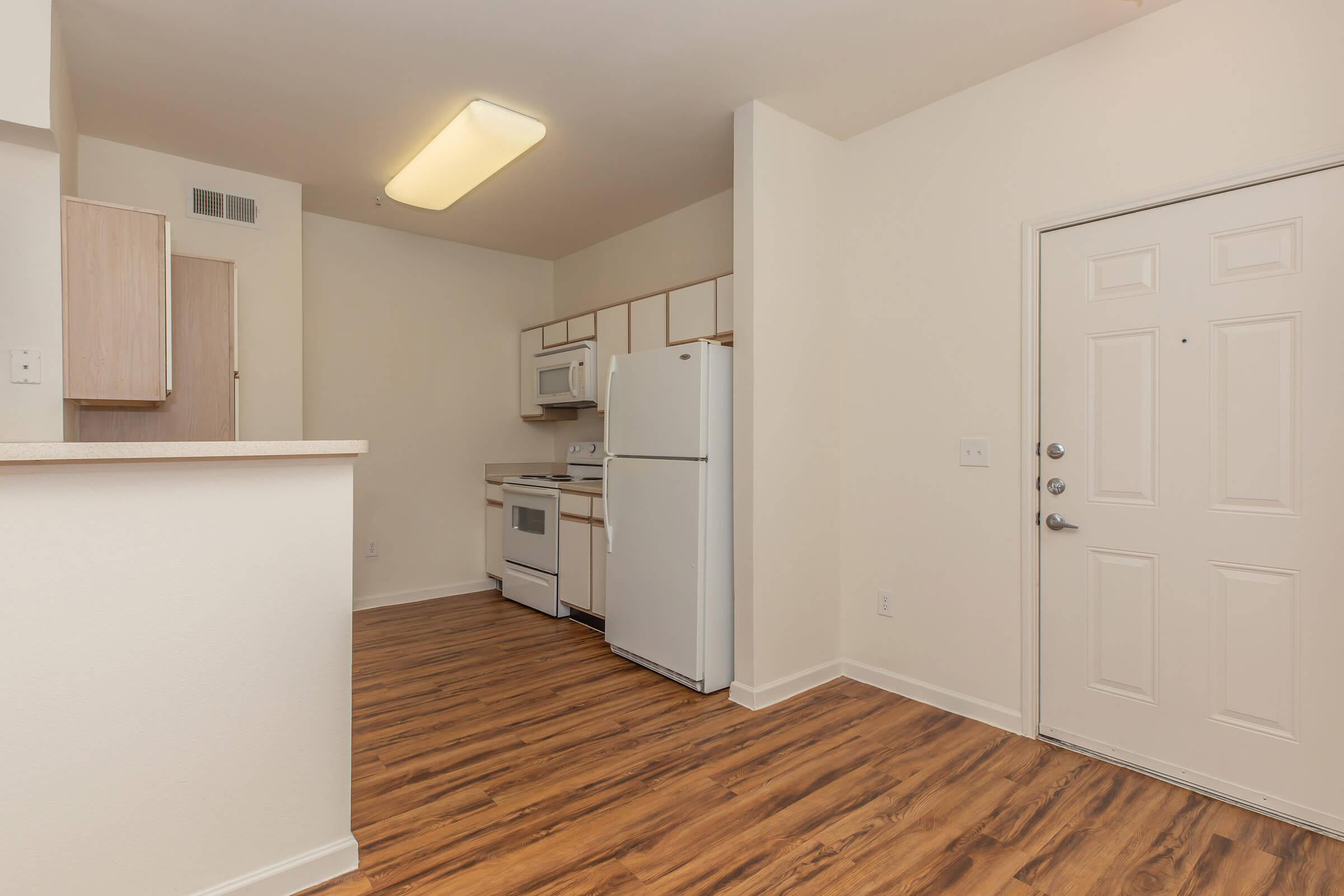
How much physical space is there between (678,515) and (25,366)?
253cm

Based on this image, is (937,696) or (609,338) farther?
(609,338)

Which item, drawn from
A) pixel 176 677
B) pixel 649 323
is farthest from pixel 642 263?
pixel 176 677

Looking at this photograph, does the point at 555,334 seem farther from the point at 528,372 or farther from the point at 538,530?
the point at 538,530

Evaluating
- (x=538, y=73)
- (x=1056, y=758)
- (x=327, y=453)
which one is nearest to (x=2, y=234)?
(x=327, y=453)

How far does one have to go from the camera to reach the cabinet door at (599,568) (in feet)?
12.7

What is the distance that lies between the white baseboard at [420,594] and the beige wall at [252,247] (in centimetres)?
127

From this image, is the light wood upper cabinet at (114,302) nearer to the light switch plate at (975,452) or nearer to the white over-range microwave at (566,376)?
the white over-range microwave at (566,376)

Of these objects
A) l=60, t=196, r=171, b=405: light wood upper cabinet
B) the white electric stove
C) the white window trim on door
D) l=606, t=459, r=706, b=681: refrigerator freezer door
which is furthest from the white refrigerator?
l=60, t=196, r=171, b=405: light wood upper cabinet

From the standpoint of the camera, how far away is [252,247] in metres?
3.66

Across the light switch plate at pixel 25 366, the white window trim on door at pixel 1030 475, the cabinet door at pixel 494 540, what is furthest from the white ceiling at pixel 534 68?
the cabinet door at pixel 494 540

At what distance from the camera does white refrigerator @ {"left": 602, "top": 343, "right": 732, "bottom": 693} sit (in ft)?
9.96

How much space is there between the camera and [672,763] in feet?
7.77

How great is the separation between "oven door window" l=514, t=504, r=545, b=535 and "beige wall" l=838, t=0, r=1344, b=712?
202 centimetres

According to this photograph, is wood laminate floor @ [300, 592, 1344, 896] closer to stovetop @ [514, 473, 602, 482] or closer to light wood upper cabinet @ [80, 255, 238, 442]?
light wood upper cabinet @ [80, 255, 238, 442]
